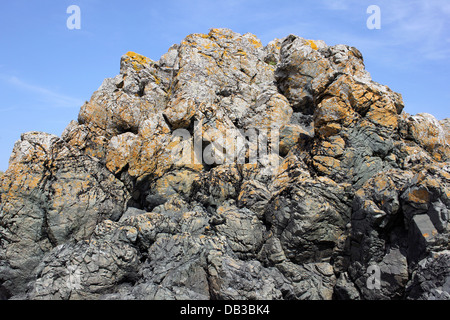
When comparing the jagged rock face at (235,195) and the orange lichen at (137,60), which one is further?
the orange lichen at (137,60)

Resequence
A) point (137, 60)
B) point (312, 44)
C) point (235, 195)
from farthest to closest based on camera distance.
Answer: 1. point (137, 60)
2. point (312, 44)
3. point (235, 195)

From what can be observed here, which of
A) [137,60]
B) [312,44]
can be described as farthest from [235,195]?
[137,60]

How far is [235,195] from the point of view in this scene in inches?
621

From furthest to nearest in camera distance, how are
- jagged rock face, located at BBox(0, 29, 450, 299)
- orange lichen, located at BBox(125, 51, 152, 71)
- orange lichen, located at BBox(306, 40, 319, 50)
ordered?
1. orange lichen, located at BBox(125, 51, 152, 71)
2. orange lichen, located at BBox(306, 40, 319, 50)
3. jagged rock face, located at BBox(0, 29, 450, 299)

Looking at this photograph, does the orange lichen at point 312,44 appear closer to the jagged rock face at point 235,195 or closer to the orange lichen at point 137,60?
the jagged rock face at point 235,195

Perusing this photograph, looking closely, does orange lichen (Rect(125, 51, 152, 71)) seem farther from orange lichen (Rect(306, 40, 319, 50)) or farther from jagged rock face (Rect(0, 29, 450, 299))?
orange lichen (Rect(306, 40, 319, 50))

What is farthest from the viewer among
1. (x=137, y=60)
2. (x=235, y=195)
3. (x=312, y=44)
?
(x=137, y=60)

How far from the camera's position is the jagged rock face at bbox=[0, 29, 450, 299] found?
38.8 feet

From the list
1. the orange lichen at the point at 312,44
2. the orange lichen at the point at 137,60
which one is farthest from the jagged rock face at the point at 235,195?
the orange lichen at the point at 137,60

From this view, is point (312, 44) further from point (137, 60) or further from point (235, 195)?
point (137, 60)

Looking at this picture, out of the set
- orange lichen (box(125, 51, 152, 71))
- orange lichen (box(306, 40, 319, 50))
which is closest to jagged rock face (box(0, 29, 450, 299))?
orange lichen (box(306, 40, 319, 50))

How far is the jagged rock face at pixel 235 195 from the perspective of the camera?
1182 cm

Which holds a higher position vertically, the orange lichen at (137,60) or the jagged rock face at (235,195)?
the orange lichen at (137,60)
